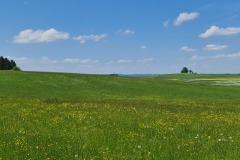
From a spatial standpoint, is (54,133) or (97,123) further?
(97,123)

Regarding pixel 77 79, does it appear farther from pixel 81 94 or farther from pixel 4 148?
pixel 4 148

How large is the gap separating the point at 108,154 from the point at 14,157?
3.21 m

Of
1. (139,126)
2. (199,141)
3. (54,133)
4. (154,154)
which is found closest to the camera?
(154,154)

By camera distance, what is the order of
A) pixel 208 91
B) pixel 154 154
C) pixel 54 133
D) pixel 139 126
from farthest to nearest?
1. pixel 208 91
2. pixel 139 126
3. pixel 54 133
4. pixel 154 154

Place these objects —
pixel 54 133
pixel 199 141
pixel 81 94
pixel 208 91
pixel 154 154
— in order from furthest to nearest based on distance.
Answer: pixel 208 91, pixel 81 94, pixel 54 133, pixel 199 141, pixel 154 154

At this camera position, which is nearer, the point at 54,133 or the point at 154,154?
the point at 154,154

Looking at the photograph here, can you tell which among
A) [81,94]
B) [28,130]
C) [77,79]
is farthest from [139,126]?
[77,79]

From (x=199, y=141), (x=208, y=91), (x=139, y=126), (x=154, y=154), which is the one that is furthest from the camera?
(x=208, y=91)

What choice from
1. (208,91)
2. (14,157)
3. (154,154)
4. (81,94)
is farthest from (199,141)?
(208,91)

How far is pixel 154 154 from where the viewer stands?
12.7 m

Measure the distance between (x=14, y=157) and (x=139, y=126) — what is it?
8.44 m

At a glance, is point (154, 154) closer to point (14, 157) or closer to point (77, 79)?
point (14, 157)

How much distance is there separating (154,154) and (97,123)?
292 inches

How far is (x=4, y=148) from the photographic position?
511 inches
